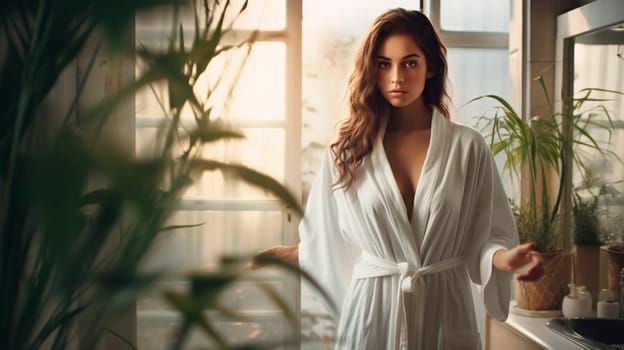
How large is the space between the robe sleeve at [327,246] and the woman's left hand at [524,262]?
486mm

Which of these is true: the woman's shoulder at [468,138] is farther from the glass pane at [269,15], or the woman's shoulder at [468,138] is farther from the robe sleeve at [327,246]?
the glass pane at [269,15]

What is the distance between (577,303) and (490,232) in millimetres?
831

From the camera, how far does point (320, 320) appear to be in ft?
10.8

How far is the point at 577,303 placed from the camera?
2535 millimetres

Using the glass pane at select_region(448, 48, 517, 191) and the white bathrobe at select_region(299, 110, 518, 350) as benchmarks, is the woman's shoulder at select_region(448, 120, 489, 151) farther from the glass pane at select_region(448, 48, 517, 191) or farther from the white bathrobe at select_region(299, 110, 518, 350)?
the glass pane at select_region(448, 48, 517, 191)

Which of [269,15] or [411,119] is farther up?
[269,15]

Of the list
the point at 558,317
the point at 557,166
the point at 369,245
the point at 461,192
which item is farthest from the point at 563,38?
the point at 369,245

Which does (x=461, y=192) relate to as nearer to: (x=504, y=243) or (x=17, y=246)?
(x=504, y=243)

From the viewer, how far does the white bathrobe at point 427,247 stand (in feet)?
6.01

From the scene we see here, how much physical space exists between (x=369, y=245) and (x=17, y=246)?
148cm

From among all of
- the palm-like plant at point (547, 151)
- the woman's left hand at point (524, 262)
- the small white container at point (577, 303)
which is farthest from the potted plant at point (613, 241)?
the woman's left hand at point (524, 262)

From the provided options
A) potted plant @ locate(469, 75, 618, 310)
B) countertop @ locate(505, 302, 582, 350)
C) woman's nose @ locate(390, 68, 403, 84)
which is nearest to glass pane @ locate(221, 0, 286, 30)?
potted plant @ locate(469, 75, 618, 310)

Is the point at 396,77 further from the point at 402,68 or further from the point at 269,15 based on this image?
the point at 269,15

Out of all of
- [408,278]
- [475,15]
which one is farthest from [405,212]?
[475,15]
